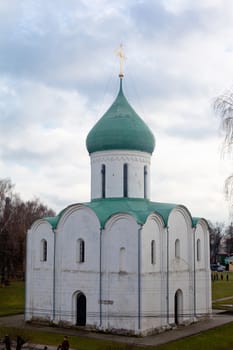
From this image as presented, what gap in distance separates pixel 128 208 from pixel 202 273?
17.9 feet

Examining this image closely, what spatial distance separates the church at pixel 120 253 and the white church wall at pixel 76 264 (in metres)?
0.04

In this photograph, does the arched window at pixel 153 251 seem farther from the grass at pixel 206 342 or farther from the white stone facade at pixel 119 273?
the grass at pixel 206 342

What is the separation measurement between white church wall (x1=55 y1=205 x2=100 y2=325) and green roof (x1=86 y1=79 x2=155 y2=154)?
11.7 ft

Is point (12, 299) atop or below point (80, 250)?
below

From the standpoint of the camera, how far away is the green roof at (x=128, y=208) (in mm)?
Answer: 20875

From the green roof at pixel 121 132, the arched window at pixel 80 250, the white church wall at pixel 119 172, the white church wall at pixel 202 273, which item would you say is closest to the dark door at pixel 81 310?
the arched window at pixel 80 250

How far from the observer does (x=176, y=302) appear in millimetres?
22125

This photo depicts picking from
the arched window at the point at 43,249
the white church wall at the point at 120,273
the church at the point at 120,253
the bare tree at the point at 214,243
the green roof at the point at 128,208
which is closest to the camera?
the white church wall at the point at 120,273

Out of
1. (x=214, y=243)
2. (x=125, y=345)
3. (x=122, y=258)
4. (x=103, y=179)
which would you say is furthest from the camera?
(x=214, y=243)

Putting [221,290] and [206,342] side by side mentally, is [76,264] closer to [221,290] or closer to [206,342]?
[206,342]

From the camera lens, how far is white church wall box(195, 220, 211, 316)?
76.3 feet

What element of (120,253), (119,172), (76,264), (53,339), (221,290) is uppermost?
(119,172)

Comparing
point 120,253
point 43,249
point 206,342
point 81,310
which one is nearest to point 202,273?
point 206,342

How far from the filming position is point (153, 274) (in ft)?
67.6
